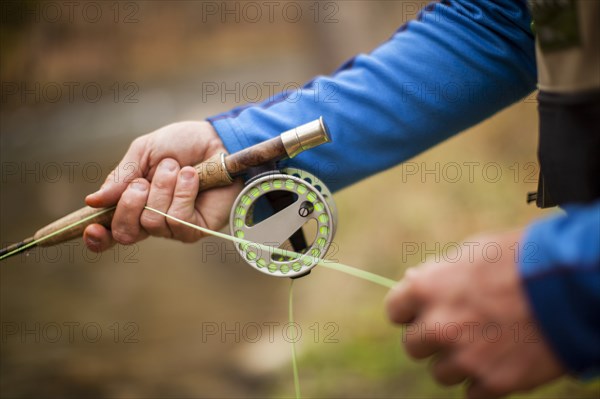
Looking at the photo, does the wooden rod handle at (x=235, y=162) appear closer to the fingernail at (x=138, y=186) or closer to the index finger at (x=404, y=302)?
the fingernail at (x=138, y=186)

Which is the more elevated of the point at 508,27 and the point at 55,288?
the point at 508,27

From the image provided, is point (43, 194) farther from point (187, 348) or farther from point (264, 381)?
point (264, 381)

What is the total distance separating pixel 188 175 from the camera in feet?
5.23

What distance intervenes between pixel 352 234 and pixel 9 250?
3.84 m

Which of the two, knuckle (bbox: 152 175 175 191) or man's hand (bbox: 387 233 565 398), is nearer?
A: man's hand (bbox: 387 233 565 398)

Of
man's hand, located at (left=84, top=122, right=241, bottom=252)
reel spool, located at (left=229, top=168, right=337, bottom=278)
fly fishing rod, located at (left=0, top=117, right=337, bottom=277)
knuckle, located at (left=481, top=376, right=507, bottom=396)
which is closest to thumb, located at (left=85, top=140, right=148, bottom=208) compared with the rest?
man's hand, located at (left=84, top=122, right=241, bottom=252)

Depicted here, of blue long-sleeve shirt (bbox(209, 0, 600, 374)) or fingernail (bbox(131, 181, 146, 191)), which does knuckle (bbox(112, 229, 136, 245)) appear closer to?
fingernail (bbox(131, 181, 146, 191))

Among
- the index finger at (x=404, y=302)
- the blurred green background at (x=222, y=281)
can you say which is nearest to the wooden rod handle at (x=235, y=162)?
the index finger at (x=404, y=302)

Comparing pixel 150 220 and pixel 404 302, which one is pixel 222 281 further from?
pixel 404 302

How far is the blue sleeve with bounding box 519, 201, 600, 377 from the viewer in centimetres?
84

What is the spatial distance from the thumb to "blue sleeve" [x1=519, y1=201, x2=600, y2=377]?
111 cm

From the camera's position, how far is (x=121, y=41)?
47.4ft

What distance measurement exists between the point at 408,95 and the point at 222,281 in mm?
4089

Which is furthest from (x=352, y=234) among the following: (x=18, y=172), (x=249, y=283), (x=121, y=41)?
(x=121, y=41)
